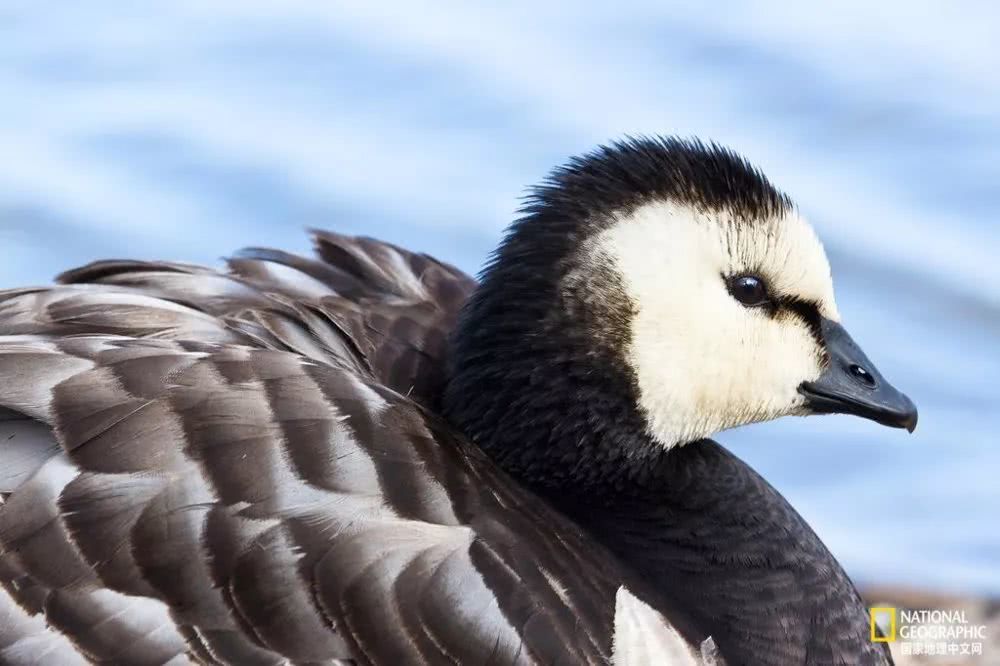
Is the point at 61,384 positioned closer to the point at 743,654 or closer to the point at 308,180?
the point at 743,654

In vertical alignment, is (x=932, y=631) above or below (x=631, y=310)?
below

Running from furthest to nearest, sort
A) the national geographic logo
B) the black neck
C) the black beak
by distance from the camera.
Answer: the national geographic logo, the black beak, the black neck

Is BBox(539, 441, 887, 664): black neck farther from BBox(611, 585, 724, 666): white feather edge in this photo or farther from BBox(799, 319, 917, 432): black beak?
BBox(799, 319, 917, 432): black beak

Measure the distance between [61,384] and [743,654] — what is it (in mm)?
1788

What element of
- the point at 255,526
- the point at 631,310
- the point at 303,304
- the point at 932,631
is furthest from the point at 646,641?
the point at 932,631

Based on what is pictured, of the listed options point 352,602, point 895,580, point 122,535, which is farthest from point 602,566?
point 895,580

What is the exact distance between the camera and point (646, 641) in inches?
159

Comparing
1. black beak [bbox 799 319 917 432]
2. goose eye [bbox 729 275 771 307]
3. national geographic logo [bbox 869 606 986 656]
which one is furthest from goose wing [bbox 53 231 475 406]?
national geographic logo [bbox 869 606 986 656]

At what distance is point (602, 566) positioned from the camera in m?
4.18

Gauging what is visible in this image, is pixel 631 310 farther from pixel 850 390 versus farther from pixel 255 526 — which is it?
pixel 255 526

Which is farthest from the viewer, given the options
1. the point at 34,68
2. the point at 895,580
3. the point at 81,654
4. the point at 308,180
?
the point at 34,68

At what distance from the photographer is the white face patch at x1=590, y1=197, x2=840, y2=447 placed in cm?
438

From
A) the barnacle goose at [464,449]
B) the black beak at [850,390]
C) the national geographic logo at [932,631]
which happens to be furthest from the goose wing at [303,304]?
the national geographic logo at [932,631]

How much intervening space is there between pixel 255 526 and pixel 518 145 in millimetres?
5148
